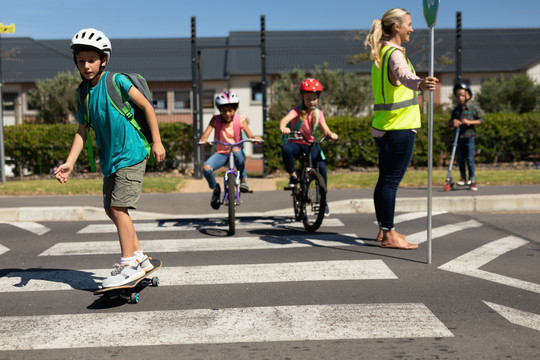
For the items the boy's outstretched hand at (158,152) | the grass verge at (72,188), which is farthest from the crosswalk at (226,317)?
the grass verge at (72,188)

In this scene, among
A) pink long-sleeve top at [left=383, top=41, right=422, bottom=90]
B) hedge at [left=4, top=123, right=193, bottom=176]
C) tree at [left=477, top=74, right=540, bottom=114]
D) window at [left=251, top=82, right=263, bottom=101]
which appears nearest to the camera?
pink long-sleeve top at [left=383, top=41, right=422, bottom=90]

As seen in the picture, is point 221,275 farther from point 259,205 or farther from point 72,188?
point 72,188

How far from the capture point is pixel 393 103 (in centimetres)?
601

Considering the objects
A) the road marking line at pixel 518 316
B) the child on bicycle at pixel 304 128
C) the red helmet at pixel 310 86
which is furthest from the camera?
the child on bicycle at pixel 304 128

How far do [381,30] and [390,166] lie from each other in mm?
1299

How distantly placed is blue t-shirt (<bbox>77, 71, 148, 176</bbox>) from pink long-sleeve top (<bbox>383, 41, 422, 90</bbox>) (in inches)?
93.9

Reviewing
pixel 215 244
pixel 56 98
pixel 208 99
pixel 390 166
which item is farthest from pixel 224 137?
pixel 208 99

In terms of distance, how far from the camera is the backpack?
14.8 feet

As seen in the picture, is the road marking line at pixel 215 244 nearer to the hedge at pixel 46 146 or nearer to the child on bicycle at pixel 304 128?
the child on bicycle at pixel 304 128

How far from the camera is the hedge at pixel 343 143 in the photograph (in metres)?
14.7

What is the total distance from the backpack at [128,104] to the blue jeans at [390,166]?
2.49 meters

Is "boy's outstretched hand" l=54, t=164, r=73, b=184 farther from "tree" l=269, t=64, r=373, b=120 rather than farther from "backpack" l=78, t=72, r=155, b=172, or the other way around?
"tree" l=269, t=64, r=373, b=120

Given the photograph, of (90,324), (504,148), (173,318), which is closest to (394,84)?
(173,318)

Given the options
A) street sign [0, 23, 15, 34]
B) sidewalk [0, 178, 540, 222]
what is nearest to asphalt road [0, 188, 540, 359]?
sidewalk [0, 178, 540, 222]
